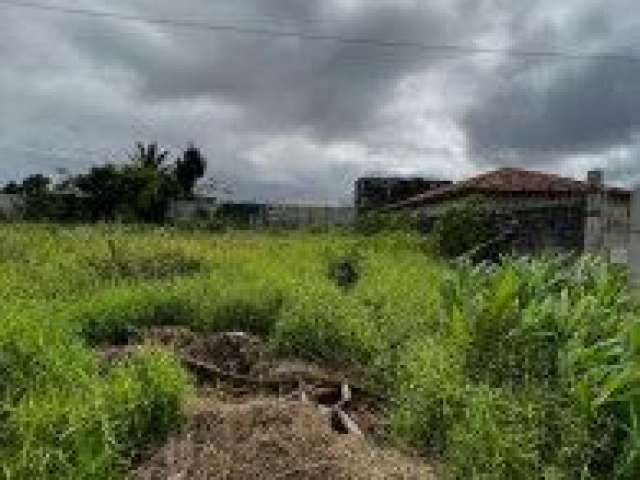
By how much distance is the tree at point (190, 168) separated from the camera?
150 ft

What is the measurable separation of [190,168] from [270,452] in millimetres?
40373

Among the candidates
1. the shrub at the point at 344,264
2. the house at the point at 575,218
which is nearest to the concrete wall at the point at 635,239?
the house at the point at 575,218

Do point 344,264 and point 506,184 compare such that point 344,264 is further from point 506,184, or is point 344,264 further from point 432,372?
point 506,184

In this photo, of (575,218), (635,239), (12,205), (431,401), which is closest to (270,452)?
(431,401)

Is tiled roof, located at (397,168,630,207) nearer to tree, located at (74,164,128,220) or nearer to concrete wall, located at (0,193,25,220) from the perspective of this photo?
tree, located at (74,164,128,220)

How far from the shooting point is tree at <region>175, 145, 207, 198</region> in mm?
45625

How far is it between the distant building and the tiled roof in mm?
3758

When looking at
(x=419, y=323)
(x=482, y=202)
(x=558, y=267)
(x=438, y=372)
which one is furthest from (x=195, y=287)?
(x=482, y=202)

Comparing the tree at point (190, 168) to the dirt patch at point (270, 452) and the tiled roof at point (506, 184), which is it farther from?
the dirt patch at point (270, 452)

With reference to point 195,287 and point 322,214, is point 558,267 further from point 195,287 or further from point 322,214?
point 322,214

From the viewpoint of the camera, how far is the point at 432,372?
705 centimetres

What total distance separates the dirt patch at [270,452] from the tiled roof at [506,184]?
27.4 m

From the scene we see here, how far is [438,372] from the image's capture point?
7.08 m

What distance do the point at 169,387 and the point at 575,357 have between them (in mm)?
2108
